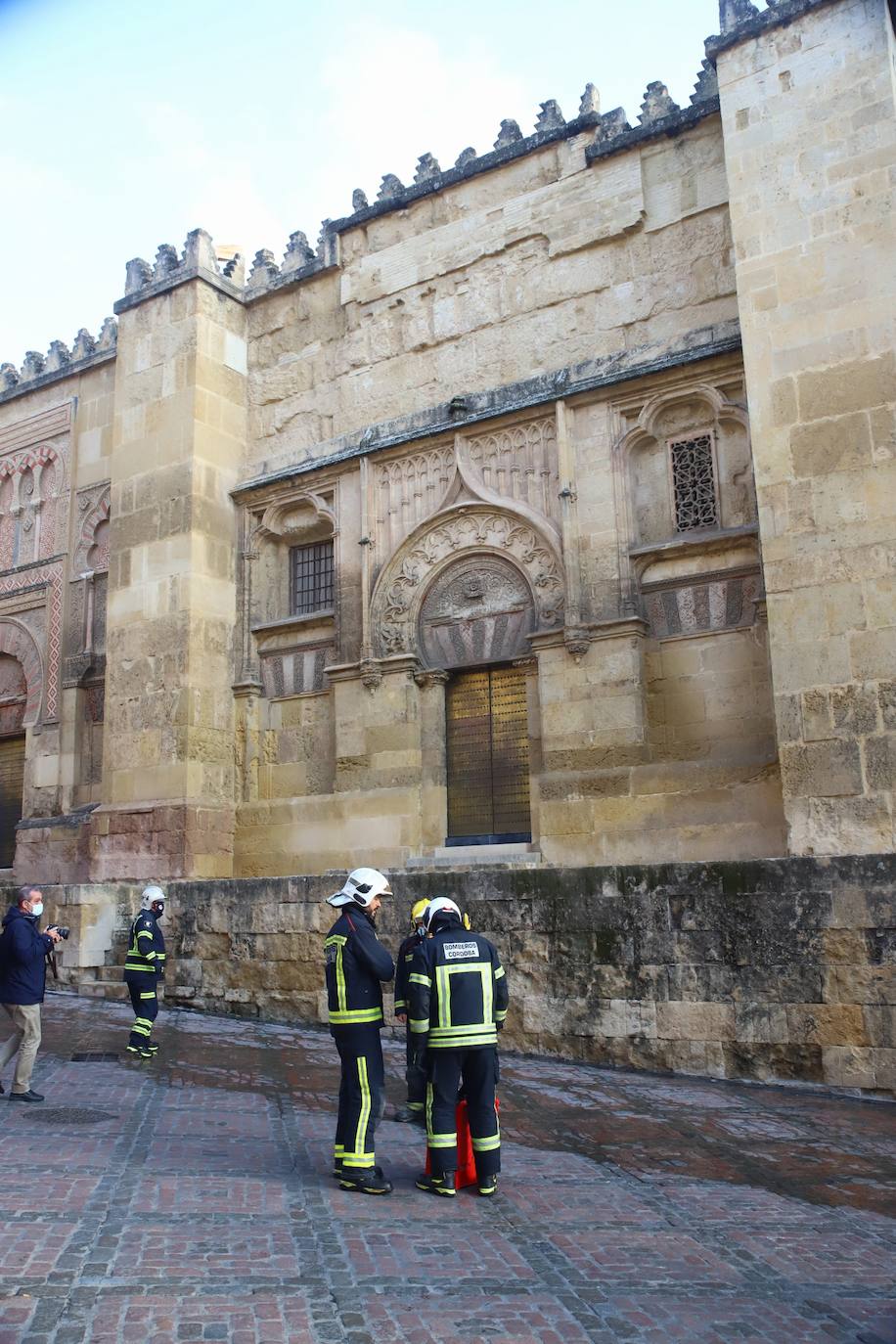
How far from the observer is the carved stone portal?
1307cm

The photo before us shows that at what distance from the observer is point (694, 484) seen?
1236cm

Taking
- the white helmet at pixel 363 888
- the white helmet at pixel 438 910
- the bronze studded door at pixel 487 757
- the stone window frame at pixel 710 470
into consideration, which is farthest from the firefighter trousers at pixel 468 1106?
the stone window frame at pixel 710 470

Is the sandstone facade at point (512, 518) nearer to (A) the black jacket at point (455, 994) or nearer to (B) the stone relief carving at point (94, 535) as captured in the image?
(B) the stone relief carving at point (94, 535)

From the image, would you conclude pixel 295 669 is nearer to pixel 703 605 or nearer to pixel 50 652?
pixel 50 652

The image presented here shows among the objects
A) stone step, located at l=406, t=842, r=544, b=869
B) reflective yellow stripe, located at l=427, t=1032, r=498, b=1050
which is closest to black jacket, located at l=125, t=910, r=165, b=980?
stone step, located at l=406, t=842, r=544, b=869

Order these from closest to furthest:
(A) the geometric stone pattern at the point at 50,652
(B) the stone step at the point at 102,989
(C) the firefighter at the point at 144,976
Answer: (C) the firefighter at the point at 144,976, (B) the stone step at the point at 102,989, (A) the geometric stone pattern at the point at 50,652

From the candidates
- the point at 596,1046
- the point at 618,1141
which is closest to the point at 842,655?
the point at 596,1046

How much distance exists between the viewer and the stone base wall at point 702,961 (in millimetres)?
8172

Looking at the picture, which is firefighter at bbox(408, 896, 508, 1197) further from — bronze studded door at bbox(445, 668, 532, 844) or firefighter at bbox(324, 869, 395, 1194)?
bronze studded door at bbox(445, 668, 532, 844)

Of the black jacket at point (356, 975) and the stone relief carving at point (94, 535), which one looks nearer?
the black jacket at point (356, 975)

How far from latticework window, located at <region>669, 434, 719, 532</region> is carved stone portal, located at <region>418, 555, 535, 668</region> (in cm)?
200

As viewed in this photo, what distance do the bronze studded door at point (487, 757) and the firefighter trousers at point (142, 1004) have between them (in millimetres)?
4343

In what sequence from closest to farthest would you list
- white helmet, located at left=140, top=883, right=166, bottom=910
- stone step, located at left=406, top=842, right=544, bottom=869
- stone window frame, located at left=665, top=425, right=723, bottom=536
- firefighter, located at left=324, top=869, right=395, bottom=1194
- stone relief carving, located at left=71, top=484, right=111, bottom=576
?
1. firefighter, located at left=324, top=869, right=395, bottom=1194
2. white helmet, located at left=140, top=883, right=166, bottom=910
3. stone window frame, located at left=665, top=425, right=723, bottom=536
4. stone step, located at left=406, top=842, right=544, bottom=869
5. stone relief carving, located at left=71, top=484, right=111, bottom=576

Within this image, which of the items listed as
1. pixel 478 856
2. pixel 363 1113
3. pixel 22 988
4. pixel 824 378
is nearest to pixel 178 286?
pixel 478 856
